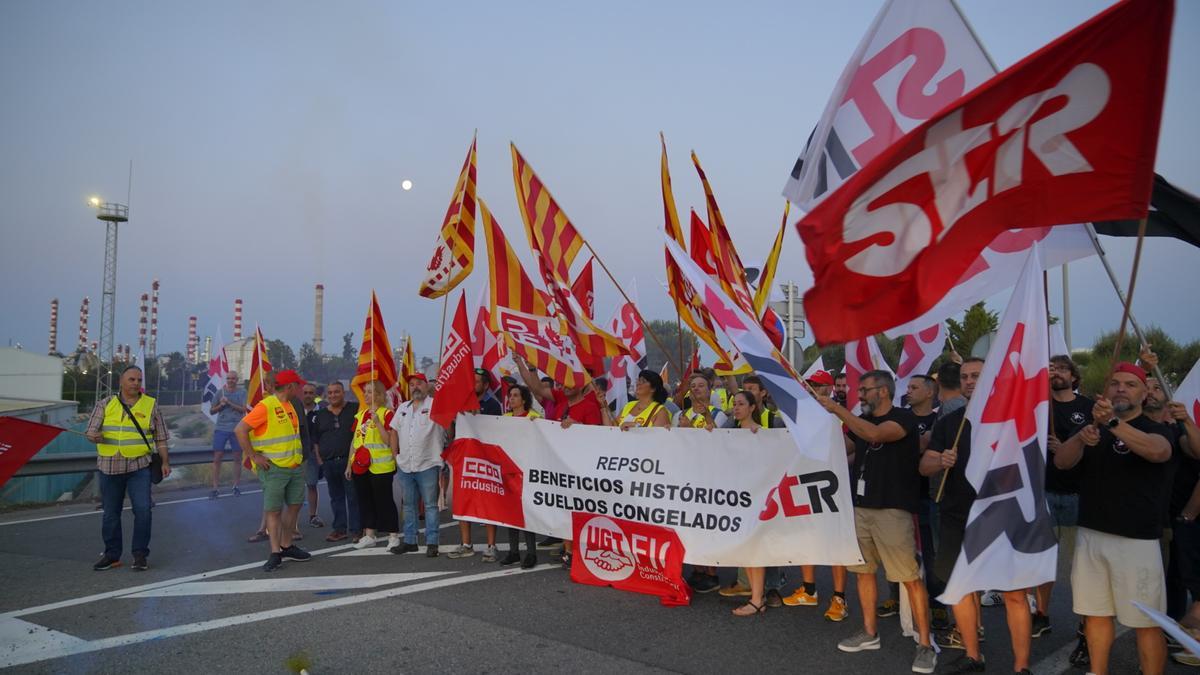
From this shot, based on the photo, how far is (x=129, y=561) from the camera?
8.02 metres

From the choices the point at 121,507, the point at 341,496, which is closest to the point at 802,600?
the point at 341,496

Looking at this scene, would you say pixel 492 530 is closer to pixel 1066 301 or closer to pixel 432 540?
pixel 432 540

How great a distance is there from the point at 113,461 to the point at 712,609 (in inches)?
241

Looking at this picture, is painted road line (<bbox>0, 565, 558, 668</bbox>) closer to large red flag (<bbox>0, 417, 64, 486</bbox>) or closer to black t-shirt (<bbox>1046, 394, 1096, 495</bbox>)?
large red flag (<bbox>0, 417, 64, 486</bbox>)

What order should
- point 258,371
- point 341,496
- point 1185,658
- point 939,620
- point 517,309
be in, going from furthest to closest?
point 258,371 → point 341,496 → point 517,309 → point 939,620 → point 1185,658

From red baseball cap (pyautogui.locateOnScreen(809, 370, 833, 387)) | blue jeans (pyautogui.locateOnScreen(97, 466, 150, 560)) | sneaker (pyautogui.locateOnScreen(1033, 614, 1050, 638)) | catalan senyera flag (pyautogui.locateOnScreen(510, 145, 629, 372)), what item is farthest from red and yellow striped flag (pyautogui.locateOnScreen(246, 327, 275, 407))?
sneaker (pyautogui.locateOnScreen(1033, 614, 1050, 638))

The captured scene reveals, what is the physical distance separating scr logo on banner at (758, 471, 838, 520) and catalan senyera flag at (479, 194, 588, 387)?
2.94 metres

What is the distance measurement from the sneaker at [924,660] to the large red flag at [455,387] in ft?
15.9

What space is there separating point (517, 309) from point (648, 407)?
6.72ft

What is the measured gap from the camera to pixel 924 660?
497 centimetres

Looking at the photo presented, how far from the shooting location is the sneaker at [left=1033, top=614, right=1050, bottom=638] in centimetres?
573

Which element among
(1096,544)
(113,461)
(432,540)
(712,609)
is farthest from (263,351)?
(1096,544)

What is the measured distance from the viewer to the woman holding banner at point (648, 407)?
710cm

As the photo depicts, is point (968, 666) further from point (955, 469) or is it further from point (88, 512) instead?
point (88, 512)
